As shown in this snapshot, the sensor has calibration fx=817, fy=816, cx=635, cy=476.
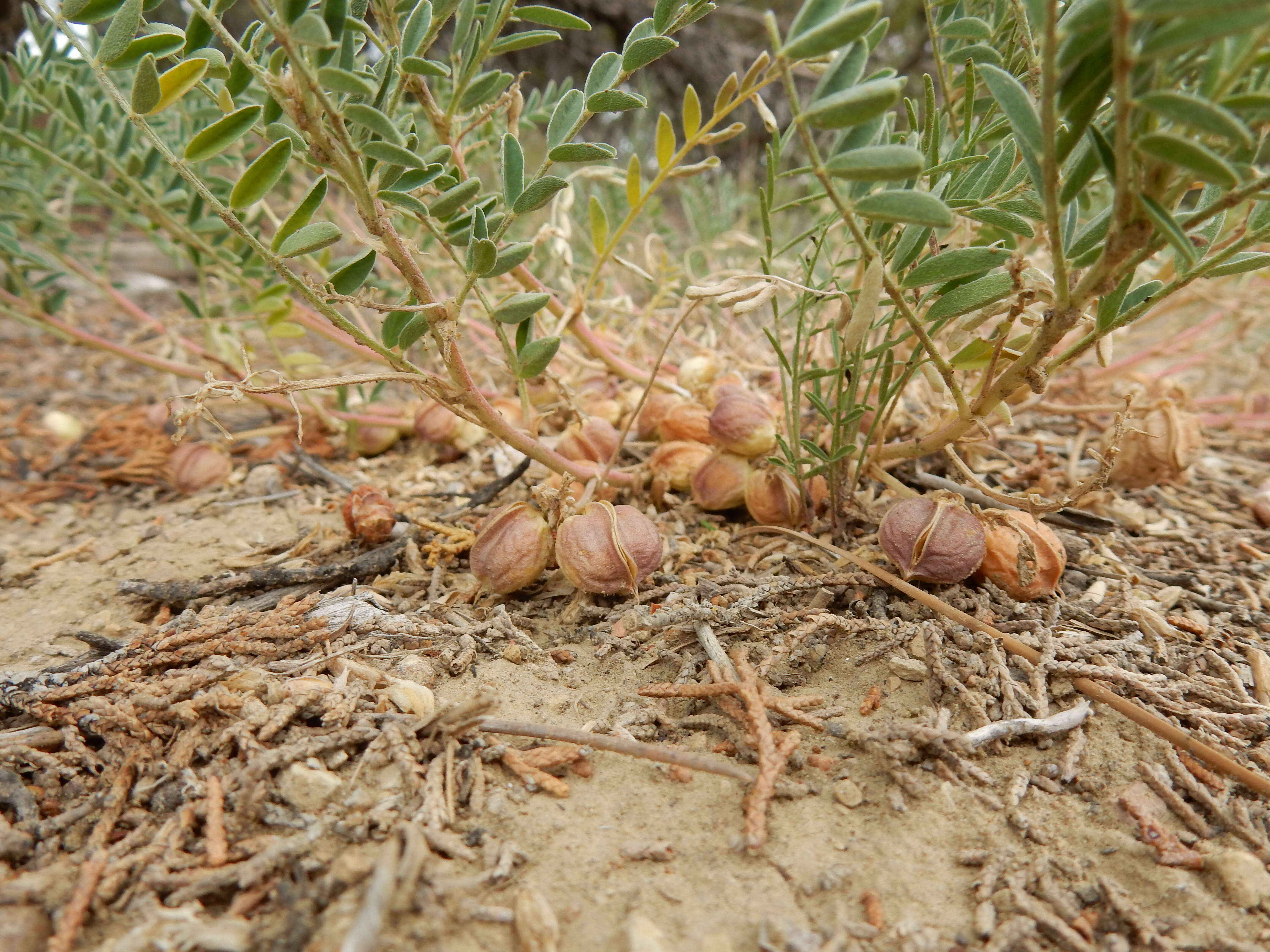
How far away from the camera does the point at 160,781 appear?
3.09ft

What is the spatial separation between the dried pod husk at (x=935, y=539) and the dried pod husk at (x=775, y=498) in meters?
0.21

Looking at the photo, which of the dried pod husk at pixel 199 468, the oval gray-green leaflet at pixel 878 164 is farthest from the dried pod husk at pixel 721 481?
the dried pod husk at pixel 199 468

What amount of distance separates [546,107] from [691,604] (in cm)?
138

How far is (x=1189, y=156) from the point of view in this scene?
695mm

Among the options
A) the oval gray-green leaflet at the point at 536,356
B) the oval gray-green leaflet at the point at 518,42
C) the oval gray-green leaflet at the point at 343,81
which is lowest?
the oval gray-green leaflet at the point at 536,356

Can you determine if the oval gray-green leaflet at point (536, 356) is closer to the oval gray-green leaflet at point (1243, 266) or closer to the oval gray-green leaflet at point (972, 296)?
the oval gray-green leaflet at point (972, 296)

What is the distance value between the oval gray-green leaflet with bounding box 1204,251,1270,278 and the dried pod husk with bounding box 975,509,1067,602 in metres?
0.41

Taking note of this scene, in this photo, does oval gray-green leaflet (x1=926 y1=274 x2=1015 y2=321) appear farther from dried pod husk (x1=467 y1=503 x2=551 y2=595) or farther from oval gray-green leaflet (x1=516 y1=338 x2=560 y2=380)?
dried pod husk (x1=467 y1=503 x2=551 y2=595)

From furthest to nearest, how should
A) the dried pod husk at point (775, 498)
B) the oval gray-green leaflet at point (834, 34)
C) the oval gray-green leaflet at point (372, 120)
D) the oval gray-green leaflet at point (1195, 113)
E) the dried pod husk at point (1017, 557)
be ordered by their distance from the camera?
the dried pod husk at point (775, 498) → the dried pod husk at point (1017, 557) → the oval gray-green leaflet at point (372, 120) → the oval gray-green leaflet at point (834, 34) → the oval gray-green leaflet at point (1195, 113)

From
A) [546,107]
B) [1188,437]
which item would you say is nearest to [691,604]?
[1188,437]

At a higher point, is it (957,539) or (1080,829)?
(957,539)

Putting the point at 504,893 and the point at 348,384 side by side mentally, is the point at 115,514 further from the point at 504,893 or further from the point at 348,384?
the point at 504,893

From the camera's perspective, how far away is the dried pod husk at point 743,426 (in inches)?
56.2

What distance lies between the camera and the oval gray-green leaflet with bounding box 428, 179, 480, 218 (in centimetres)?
106
